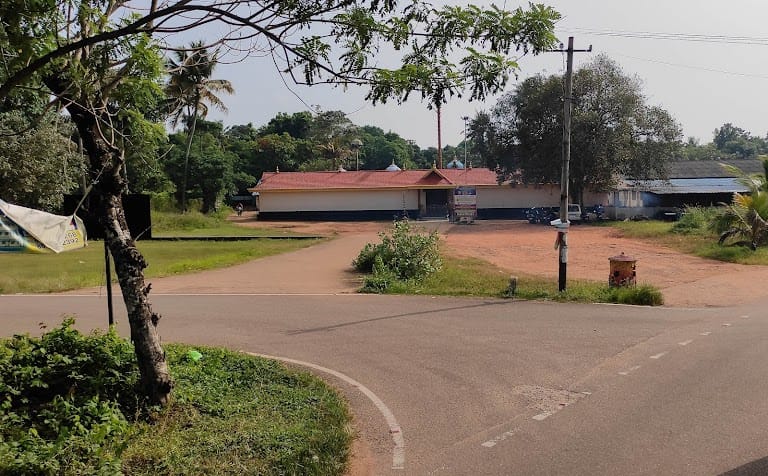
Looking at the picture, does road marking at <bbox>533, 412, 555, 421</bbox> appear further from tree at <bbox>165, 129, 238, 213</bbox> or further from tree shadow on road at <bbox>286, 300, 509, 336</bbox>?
tree at <bbox>165, 129, 238, 213</bbox>

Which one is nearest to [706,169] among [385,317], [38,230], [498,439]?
[385,317]

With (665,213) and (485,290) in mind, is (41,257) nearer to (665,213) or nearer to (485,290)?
(485,290)

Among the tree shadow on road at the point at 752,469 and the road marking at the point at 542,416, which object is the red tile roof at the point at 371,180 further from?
the tree shadow on road at the point at 752,469

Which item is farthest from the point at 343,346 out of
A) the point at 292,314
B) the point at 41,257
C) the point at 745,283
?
the point at 41,257

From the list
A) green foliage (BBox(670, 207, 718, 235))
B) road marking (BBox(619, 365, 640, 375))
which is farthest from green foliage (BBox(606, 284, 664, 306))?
green foliage (BBox(670, 207, 718, 235))

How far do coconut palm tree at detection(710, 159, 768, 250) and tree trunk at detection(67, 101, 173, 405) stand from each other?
23.8 metres

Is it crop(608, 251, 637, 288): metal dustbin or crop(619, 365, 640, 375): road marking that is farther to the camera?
crop(608, 251, 637, 288): metal dustbin

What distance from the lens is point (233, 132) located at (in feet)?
289

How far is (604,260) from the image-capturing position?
23.3 metres

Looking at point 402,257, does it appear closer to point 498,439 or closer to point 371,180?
point 498,439

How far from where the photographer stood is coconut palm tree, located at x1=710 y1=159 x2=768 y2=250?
24000mm

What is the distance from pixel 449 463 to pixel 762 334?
7.62 meters

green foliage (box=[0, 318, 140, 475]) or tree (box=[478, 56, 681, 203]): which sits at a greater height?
tree (box=[478, 56, 681, 203])

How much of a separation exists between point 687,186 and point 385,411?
47.5 metres
